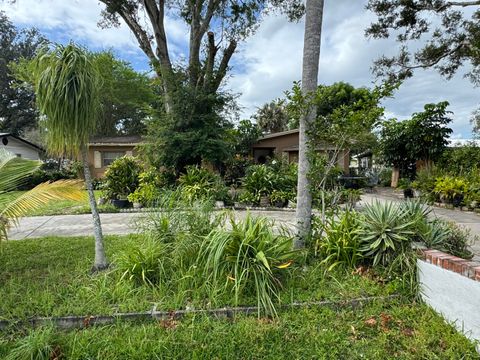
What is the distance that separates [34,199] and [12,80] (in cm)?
2527

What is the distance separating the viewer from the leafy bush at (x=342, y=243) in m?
3.52

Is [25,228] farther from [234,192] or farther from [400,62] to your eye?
[400,62]

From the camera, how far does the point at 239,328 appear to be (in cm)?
256

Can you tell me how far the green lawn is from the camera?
2350 mm

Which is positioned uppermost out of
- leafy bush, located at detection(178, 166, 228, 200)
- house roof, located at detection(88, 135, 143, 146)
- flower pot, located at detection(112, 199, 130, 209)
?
house roof, located at detection(88, 135, 143, 146)

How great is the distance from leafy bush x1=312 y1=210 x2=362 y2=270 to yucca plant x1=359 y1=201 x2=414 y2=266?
100mm

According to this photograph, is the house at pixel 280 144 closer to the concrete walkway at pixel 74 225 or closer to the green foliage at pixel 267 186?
the green foliage at pixel 267 186

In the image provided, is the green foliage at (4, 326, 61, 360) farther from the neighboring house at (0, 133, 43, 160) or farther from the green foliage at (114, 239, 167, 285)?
the neighboring house at (0, 133, 43, 160)

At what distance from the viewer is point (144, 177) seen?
9.88 meters

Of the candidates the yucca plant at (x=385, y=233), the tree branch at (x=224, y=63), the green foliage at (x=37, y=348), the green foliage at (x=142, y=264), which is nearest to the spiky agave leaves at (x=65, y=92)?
the green foliage at (x=142, y=264)

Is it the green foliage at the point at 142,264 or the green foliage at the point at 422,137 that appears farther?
the green foliage at the point at 422,137

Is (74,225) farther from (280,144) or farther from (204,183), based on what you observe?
(280,144)

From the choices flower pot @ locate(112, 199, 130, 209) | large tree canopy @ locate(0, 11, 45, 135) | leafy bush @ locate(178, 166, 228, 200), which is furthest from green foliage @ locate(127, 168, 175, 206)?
large tree canopy @ locate(0, 11, 45, 135)

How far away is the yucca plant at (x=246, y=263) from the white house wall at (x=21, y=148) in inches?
755
